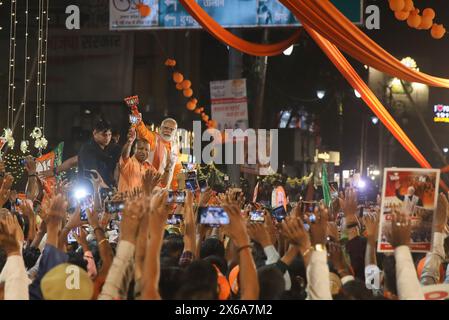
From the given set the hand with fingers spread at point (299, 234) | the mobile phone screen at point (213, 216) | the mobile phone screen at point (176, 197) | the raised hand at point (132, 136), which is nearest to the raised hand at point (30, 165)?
the raised hand at point (132, 136)

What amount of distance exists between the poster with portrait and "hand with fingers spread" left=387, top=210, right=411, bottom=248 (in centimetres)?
59

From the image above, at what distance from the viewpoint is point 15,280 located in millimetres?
5109

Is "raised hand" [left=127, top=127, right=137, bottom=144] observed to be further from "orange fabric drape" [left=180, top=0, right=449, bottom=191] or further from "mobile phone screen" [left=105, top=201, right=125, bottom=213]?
"mobile phone screen" [left=105, top=201, right=125, bottom=213]

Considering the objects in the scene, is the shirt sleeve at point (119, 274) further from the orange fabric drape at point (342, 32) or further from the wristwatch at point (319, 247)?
the orange fabric drape at point (342, 32)

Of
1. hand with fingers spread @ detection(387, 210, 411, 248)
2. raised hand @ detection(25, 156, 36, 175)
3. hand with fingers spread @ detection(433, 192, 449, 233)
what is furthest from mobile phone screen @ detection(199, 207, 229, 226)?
raised hand @ detection(25, 156, 36, 175)

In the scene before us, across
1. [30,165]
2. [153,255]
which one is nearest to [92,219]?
[153,255]

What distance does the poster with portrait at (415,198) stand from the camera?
607 cm

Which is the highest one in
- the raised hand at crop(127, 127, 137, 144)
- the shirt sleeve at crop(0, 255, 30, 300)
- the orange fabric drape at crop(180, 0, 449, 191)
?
the orange fabric drape at crop(180, 0, 449, 191)

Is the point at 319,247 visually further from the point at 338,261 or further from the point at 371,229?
the point at 371,229

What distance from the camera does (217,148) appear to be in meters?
21.2

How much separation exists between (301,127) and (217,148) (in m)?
37.3

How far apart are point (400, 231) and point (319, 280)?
63cm

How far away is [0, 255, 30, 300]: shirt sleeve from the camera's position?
Answer: 505 cm

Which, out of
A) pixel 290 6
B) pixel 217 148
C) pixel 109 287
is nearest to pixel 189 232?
pixel 109 287
